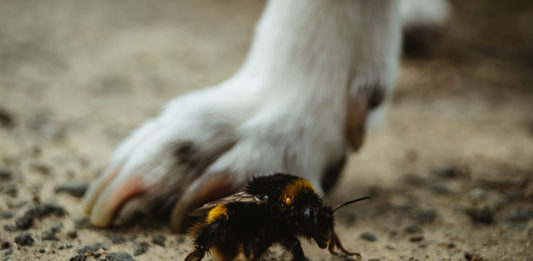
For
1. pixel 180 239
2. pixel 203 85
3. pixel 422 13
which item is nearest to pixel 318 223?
pixel 180 239

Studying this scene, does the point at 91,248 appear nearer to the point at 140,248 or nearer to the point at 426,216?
the point at 140,248

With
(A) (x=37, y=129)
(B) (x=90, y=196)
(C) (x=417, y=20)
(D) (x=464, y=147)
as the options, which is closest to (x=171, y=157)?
(B) (x=90, y=196)

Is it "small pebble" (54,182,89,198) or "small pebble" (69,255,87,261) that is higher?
"small pebble" (54,182,89,198)

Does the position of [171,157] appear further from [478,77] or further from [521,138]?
[478,77]

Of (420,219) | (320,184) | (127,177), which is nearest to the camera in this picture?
(127,177)

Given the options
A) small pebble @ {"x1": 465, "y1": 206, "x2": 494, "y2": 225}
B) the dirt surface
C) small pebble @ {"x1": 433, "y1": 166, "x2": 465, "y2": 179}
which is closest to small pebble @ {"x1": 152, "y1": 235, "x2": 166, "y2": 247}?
the dirt surface

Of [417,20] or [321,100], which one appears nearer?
[321,100]

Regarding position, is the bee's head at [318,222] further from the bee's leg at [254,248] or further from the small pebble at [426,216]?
the small pebble at [426,216]

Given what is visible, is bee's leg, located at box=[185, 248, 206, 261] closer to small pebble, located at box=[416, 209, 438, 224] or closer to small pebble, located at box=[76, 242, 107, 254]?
small pebble, located at box=[76, 242, 107, 254]
